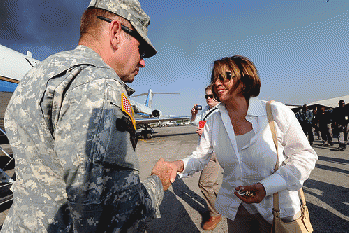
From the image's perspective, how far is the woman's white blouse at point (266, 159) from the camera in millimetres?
1342

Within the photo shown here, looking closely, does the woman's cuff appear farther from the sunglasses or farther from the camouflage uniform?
the sunglasses

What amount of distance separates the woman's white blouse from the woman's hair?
5.2 inches

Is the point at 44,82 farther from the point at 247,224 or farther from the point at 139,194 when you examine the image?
the point at 247,224

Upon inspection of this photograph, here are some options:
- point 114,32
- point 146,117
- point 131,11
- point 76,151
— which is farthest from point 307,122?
point 146,117

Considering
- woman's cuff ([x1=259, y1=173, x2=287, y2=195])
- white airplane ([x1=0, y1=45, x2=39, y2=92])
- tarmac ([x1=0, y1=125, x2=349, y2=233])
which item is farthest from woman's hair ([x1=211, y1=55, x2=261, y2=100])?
white airplane ([x1=0, y1=45, x2=39, y2=92])

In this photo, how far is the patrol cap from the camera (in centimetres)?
110

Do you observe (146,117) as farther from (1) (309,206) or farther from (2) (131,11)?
(2) (131,11)

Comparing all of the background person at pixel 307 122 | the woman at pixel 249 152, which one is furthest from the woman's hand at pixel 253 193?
the background person at pixel 307 122

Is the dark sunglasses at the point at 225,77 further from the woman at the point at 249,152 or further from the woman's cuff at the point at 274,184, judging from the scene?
the woman's cuff at the point at 274,184

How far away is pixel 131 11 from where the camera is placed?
1.20m

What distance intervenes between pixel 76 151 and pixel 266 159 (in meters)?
1.48

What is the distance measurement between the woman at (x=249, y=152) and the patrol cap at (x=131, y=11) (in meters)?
0.97

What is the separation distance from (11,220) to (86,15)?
132cm

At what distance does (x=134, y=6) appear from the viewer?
4.03 feet
